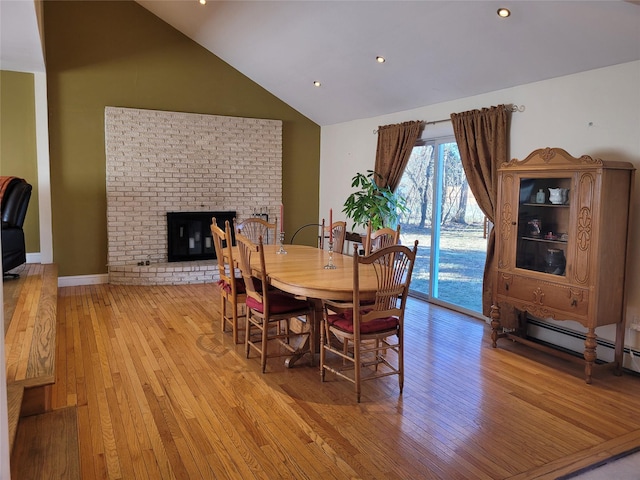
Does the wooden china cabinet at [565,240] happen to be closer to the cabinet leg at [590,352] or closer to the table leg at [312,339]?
the cabinet leg at [590,352]

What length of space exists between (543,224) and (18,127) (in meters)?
6.00

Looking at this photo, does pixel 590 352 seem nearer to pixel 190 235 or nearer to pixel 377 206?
pixel 377 206

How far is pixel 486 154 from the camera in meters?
4.85

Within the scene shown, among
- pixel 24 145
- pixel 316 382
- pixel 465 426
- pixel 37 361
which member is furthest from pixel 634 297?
pixel 24 145

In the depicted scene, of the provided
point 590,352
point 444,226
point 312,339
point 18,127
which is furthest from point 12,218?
point 590,352

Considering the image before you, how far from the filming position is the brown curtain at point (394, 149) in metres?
5.92

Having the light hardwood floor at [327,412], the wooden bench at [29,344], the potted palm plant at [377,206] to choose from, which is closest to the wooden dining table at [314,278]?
the light hardwood floor at [327,412]

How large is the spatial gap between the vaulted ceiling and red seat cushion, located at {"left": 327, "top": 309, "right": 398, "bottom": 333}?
249 centimetres

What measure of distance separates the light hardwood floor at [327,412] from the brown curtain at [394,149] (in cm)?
238

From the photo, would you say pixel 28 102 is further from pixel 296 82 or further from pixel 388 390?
pixel 388 390

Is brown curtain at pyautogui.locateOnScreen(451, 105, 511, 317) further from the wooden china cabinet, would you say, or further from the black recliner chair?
the black recliner chair

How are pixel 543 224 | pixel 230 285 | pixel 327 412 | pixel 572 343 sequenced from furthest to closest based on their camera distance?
pixel 230 285
pixel 572 343
pixel 543 224
pixel 327 412

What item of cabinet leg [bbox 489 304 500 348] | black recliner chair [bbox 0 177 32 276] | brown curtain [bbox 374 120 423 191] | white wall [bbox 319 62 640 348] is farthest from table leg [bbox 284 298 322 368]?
black recliner chair [bbox 0 177 32 276]

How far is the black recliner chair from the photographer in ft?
16.2
